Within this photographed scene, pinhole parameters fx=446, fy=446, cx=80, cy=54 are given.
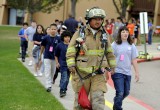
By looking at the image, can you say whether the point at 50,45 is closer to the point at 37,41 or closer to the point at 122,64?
the point at 122,64

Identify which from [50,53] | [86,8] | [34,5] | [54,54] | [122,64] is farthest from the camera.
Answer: [86,8]

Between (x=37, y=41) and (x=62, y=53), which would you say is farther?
(x=37, y=41)

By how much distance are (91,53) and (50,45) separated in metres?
4.23

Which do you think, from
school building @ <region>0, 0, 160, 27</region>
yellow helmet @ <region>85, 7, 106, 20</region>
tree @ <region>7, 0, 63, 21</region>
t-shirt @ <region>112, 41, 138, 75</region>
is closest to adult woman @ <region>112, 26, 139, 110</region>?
t-shirt @ <region>112, 41, 138, 75</region>

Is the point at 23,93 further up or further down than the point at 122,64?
further down

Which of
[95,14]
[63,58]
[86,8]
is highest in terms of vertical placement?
[86,8]

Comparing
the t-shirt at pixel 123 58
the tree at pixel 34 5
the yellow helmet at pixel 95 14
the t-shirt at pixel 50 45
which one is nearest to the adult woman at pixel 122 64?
the t-shirt at pixel 123 58

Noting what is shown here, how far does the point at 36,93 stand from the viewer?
10203mm

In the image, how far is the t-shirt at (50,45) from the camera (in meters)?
10.6

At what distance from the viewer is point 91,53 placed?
655 centimetres

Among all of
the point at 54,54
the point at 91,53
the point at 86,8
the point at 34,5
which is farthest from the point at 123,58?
the point at 86,8

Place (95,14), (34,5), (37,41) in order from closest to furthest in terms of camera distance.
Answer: (95,14) → (37,41) → (34,5)

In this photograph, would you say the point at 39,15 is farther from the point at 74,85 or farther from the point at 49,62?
the point at 74,85

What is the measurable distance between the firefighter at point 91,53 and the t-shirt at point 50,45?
402 cm
